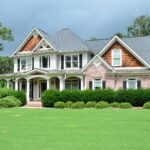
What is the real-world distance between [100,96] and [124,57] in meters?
6.95

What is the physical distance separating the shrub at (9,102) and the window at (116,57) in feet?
37.1

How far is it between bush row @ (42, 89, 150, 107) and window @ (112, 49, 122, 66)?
18.7ft

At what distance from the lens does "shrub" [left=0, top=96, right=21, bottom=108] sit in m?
34.3

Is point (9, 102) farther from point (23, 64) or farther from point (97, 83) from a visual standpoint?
point (23, 64)

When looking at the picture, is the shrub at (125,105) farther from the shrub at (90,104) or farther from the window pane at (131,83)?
the window pane at (131,83)

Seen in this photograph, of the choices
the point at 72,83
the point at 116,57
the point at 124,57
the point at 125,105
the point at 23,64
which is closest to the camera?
the point at 125,105

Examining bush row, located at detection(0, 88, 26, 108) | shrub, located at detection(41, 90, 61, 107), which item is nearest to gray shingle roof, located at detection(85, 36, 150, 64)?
shrub, located at detection(41, 90, 61, 107)

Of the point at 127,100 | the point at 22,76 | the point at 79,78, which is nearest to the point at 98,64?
the point at 79,78

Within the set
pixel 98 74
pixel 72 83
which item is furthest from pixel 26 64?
pixel 98 74

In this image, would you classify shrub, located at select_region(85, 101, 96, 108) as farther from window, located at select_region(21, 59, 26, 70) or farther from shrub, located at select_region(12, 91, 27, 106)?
window, located at select_region(21, 59, 26, 70)

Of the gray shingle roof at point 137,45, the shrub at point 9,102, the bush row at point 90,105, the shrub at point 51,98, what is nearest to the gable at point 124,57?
the gray shingle roof at point 137,45

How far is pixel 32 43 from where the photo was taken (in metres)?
47.0
